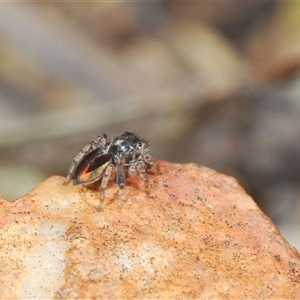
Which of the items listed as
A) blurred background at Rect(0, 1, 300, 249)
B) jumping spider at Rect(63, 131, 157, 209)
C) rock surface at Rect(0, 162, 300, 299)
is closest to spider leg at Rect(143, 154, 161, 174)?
jumping spider at Rect(63, 131, 157, 209)

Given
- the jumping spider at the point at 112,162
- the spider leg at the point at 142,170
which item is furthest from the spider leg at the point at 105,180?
the spider leg at the point at 142,170

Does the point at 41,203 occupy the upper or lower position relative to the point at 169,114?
→ lower

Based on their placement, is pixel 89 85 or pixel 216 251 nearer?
pixel 216 251

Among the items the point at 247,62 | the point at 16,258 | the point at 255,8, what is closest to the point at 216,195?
the point at 16,258

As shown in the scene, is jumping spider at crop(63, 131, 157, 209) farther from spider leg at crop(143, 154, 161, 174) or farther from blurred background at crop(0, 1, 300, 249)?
blurred background at crop(0, 1, 300, 249)

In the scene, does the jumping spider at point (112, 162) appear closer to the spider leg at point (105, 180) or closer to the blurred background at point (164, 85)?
the spider leg at point (105, 180)

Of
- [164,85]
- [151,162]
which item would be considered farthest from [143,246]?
[164,85]

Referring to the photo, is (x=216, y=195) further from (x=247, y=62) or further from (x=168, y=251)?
(x=247, y=62)
